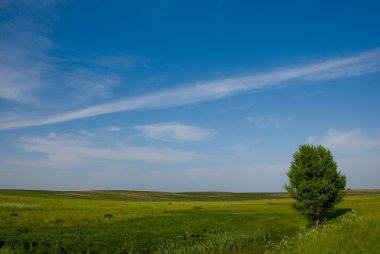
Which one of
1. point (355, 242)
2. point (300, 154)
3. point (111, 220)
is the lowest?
point (111, 220)

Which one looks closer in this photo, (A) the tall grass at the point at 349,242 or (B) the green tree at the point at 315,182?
(A) the tall grass at the point at 349,242

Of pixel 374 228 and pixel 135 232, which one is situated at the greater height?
pixel 374 228

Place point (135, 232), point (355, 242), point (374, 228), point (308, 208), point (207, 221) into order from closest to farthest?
point (355, 242), point (374, 228), point (135, 232), point (308, 208), point (207, 221)

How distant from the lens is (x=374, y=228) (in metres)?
13.5

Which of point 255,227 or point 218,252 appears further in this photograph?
point 255,227

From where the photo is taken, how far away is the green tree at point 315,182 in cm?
4425

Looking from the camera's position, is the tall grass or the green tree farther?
the green tree

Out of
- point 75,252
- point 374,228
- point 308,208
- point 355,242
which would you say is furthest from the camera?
point 308,208

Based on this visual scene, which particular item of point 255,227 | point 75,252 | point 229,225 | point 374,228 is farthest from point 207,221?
point 374,228

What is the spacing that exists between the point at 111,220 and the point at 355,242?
43905 millimetres

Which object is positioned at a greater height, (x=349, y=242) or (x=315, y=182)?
(x=315, y=182)

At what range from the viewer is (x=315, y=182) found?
147ft

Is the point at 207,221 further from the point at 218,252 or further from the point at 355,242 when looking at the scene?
the point at 355,242

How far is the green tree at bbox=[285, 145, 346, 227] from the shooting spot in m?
44.2
